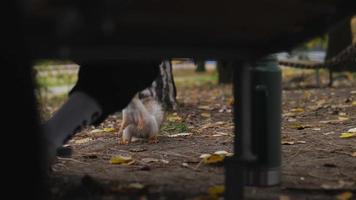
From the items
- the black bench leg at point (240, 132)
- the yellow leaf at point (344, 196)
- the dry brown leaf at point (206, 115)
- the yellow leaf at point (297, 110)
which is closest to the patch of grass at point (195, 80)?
the dry brown leaf at point (206, 115)

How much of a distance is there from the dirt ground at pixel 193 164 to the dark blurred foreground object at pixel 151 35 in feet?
1.41

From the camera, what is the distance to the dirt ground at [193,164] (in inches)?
113

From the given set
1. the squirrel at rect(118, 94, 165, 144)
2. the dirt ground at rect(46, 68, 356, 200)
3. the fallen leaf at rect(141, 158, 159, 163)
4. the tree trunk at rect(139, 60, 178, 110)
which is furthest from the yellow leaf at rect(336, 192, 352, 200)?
the tree trunk at rect(139, 60, 178, 110)

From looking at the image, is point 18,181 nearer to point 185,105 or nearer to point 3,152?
point 3,152

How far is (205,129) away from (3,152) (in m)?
3.93

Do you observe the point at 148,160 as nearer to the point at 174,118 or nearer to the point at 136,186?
the point at 136,186

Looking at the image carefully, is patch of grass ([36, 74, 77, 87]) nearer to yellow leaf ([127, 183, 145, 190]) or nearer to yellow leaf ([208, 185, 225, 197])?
yellow leaf ([127, 183, 145, 190])

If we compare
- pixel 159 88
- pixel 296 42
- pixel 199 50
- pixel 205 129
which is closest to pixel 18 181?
pixel 199 50

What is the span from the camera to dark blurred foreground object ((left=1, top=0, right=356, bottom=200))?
1.68 m

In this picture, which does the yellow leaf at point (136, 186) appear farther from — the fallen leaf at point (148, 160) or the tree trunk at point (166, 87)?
the tree trunk at point (166, 87)

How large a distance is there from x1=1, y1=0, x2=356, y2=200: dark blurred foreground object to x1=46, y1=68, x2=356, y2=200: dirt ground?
17.0 inches

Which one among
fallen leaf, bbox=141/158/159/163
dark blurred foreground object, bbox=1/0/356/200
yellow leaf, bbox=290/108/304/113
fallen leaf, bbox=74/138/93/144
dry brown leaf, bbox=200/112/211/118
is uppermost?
dark blurred foreground object, bbox=1/0/356/200

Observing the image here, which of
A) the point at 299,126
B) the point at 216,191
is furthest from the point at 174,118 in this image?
the point at 216,191

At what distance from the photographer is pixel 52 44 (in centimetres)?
174
